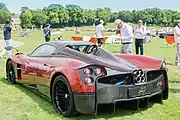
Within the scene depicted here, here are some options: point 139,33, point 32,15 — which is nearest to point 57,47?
point 139,33

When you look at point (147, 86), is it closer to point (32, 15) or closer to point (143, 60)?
point (143, 60)

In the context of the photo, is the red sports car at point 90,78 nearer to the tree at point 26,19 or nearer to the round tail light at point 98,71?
the round tail light at point 98,71

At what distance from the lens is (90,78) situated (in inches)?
199

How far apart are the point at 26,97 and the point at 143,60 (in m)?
2.52

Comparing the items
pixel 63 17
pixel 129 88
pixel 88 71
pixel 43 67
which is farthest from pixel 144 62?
pixel 63 17

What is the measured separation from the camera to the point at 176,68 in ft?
38.4

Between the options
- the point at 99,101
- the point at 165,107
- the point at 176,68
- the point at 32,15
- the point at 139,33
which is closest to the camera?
the point at 99,101

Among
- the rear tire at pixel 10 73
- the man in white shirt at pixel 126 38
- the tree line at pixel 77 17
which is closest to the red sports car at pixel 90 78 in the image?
the rear tire at pixel 10 73

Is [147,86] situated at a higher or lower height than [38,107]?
higher

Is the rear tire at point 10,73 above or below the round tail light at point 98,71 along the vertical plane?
below

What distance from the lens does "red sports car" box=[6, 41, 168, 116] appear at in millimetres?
5082

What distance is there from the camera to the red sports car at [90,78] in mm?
5082

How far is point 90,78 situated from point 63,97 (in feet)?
2.49

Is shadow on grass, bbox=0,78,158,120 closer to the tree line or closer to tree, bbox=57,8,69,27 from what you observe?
the tree line
